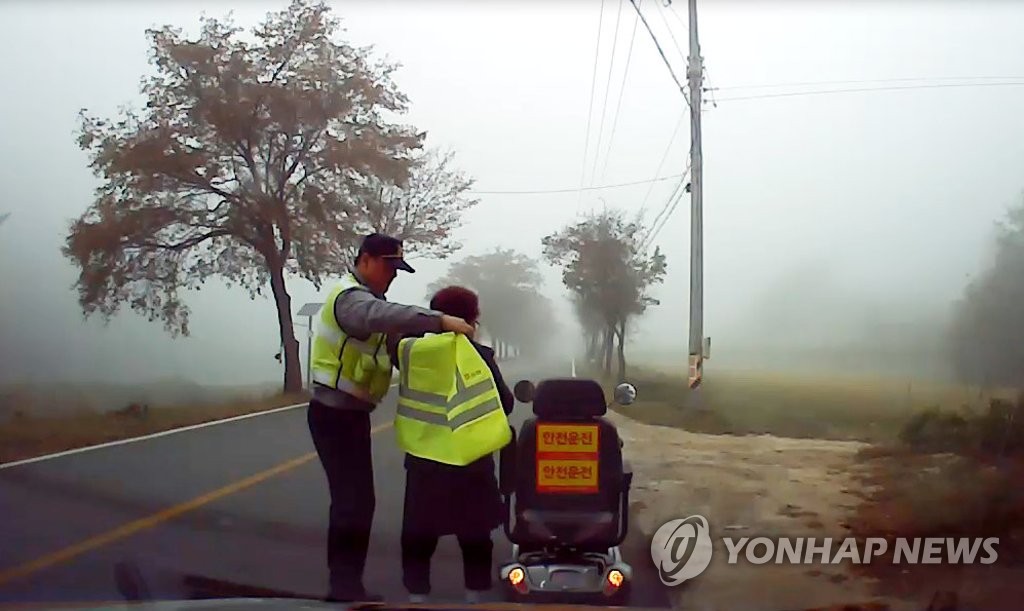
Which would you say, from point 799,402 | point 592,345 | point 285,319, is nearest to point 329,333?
point 285,319

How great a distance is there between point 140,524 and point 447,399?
2270 mm

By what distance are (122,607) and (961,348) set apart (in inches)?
189

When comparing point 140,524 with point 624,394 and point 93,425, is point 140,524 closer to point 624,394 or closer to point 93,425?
point 93,425

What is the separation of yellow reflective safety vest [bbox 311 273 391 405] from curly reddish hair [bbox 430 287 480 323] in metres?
0.41

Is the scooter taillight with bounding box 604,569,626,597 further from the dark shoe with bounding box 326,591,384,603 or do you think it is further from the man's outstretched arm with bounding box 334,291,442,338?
the man's outstretched arm with bounding box 334,291,442,338

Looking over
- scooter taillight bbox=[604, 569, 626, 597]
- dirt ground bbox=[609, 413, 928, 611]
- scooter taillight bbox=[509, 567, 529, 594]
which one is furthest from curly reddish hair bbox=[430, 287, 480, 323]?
scooter taillight bbox=[604, 569, 626, 597]

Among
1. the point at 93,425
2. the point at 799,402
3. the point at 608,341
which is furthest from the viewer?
the point at 93,425

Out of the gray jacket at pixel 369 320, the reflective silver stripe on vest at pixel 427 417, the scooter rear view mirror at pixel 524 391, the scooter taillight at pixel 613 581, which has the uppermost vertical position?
the gray jacket at pixel 369 320

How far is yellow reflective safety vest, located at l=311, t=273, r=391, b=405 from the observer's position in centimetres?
506

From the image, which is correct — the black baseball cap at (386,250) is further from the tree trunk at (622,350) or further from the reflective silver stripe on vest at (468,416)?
the tree trunk at (622,350)

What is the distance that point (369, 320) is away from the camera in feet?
15.8

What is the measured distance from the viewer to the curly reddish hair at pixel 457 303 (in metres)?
5.41

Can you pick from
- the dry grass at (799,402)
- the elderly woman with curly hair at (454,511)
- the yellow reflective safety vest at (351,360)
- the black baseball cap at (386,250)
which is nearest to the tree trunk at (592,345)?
the dry grass at (799,402)

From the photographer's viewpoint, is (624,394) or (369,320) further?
(624,394)
